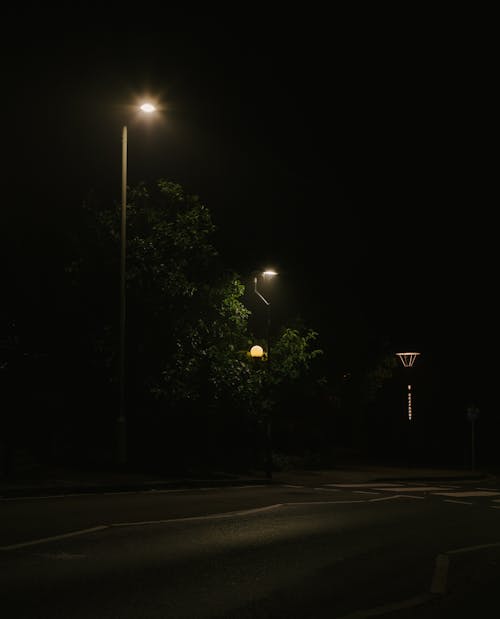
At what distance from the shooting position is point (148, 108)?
2247 cm

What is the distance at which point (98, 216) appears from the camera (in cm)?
2606

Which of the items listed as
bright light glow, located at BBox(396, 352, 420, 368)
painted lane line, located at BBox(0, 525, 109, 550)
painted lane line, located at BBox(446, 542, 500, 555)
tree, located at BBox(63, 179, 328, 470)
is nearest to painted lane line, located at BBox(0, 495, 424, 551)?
painted lane line, located at BBox(0, 525, 109, 550)

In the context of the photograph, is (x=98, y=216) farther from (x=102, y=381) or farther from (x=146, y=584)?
(x=146, y=584)

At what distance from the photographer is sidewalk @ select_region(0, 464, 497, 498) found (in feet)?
60.2

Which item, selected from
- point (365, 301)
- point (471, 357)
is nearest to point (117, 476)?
point (365, 301)

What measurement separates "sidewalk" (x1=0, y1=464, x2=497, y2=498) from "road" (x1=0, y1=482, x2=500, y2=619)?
218 centimetres

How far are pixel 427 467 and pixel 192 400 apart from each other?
17265 mm

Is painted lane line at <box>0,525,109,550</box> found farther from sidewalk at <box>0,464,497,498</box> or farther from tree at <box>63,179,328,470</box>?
tree at <box>63,179,328,470</box>

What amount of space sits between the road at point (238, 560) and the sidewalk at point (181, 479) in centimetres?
218

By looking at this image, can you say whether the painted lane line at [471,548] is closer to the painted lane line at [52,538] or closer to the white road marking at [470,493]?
the painted lane line at [52,538]

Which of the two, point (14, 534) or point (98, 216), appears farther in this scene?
point (98, 216)

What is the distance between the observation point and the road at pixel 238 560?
7.62 meters

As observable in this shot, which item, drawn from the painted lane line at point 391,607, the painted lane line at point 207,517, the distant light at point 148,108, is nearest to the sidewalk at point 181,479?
the painted lane line at point 207,517

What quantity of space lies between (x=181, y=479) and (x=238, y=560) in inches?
554
